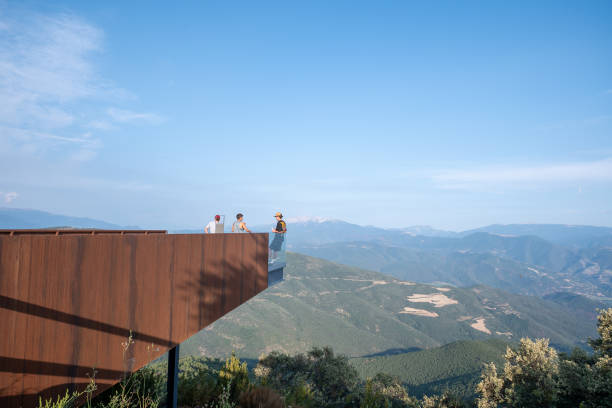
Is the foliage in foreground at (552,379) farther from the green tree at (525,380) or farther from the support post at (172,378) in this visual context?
the support post at (172,378)

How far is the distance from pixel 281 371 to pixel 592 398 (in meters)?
15.3

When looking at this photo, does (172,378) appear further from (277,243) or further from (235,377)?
(277,243)

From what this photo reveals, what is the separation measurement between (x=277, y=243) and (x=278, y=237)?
17 cm

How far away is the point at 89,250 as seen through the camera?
3.53 metres

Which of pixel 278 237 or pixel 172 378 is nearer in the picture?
pixel 172 378

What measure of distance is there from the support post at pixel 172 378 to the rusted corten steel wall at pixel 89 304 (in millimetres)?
912

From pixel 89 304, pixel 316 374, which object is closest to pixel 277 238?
pixel 89 304

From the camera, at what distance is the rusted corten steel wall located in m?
2.83

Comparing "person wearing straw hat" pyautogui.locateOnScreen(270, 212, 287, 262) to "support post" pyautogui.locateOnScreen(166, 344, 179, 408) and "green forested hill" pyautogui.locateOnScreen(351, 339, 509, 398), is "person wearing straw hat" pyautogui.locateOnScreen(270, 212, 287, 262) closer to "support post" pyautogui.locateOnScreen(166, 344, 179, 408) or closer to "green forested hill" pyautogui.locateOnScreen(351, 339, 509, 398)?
"support post" pyautogui.locateOnScreen(166, 344, 179, 408)

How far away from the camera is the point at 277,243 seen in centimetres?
977

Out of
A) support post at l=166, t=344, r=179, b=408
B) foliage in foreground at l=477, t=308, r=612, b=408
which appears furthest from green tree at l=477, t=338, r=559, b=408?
support post at l=166, t=344, r=179, b=408

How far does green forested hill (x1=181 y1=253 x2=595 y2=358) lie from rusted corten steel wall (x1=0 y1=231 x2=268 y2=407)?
94.4 metres

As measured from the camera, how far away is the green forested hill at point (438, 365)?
64.8m

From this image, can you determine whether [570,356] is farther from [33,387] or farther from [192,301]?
[33,387]
